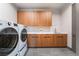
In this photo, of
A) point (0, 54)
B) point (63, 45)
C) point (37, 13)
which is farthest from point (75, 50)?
point (0, 54)

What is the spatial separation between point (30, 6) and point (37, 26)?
340 mm

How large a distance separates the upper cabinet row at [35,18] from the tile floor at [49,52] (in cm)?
41

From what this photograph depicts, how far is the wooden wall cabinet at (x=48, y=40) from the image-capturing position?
5.59ft

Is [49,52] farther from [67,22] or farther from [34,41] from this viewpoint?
[67,22]

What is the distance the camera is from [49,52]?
1646mm

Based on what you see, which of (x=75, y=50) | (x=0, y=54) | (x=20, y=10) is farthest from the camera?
(x=20, y=10)

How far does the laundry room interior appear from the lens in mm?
1532

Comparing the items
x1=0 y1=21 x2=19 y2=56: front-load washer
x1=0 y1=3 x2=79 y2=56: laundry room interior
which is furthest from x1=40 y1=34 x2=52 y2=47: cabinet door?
x1=0 y1=21 x2=19 y2=56: front-load washer

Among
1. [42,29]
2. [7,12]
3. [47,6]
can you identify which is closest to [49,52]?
[42,29]

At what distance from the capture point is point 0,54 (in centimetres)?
139

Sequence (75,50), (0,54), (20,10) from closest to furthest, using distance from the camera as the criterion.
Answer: (0,54)
(75,50)
(20,10)

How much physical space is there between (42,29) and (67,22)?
0.42 metres

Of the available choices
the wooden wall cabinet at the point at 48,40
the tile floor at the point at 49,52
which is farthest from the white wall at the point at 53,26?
the tile floor at the point at 49,52

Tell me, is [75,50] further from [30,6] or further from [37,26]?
[30,6]
